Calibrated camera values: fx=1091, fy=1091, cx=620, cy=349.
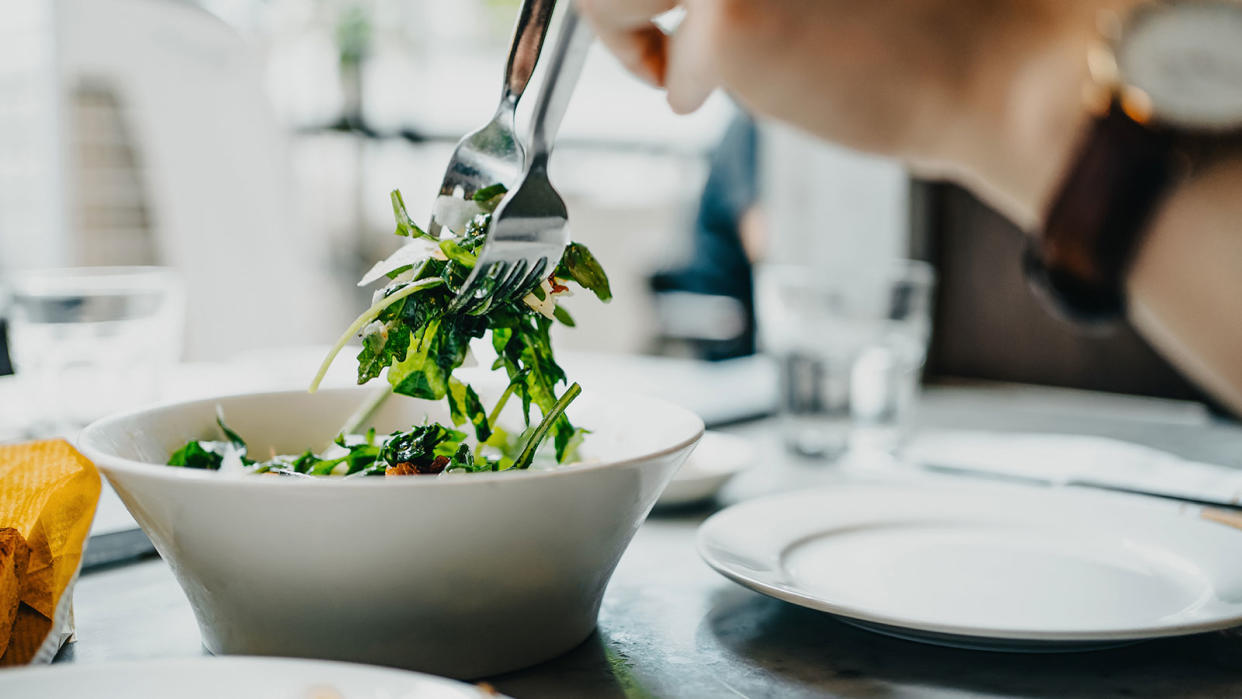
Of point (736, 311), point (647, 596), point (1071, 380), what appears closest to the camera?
point (647, 596)

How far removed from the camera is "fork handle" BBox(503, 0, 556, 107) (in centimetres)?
61

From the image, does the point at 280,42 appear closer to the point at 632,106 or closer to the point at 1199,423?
the point at 632,106

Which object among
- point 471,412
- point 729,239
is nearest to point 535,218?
point 471,412

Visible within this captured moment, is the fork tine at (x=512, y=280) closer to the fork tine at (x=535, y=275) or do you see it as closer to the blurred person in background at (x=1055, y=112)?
the fork tine at (x=535, y=275)

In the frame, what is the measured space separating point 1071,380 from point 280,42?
4.55 m

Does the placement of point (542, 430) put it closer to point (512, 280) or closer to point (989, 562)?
point (512, 280)

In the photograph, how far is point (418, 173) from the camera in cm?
533

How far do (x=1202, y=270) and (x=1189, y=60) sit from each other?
0.08 m

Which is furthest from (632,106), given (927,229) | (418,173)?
(927,229)

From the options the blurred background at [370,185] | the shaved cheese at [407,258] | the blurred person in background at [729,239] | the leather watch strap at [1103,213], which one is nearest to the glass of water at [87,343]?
the blurred background at [370,185]

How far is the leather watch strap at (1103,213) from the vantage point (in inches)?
17.1

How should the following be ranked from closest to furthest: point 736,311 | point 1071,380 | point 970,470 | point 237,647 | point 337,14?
point 237,647 → point 970,470 → point 1071,380 → point 736,311 → point 337,14

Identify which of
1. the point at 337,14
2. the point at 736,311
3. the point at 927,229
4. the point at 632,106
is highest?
the point at 337,14

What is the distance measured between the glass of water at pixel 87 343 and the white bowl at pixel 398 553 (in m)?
0.45
